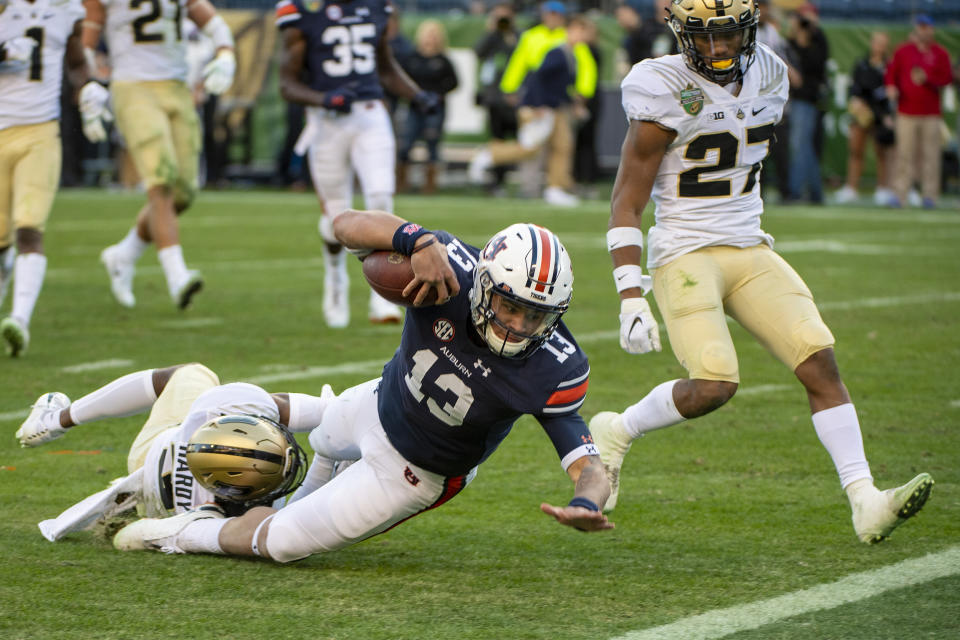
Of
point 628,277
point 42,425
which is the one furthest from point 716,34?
point 42,425

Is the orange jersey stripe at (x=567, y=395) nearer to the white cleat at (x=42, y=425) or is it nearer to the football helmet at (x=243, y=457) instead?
the football helmet at (x=243, y=457)

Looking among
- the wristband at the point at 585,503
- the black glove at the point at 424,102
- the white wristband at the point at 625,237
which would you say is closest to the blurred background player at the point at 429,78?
the black glove at the point at 424,102

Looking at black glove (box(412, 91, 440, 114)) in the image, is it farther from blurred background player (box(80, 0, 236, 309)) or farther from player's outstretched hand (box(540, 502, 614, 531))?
player's outstretched hand (box(540, 502, 614, 531))

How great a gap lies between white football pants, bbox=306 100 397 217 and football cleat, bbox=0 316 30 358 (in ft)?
6.44

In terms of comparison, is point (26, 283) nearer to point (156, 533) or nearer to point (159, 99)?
point (159, 99)

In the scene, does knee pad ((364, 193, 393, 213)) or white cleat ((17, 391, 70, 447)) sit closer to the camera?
white cleat ((17, 391, 70, 447))

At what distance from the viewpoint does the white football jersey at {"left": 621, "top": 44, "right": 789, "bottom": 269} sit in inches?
178

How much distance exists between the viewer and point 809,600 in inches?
143

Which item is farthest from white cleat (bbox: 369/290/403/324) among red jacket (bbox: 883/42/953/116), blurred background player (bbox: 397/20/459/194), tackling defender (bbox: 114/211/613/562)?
red jacket (bbox: 883/42/953/116)

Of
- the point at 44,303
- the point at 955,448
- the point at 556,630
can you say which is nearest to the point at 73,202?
the point at 44,303

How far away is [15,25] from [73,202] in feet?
29.9

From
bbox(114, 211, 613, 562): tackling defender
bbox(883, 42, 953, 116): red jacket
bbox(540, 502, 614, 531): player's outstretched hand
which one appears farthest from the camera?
bbox(883, 42, 953, 116): red jacket

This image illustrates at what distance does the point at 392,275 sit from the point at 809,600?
4.34 feet

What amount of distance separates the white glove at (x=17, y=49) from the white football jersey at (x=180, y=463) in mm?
3453
